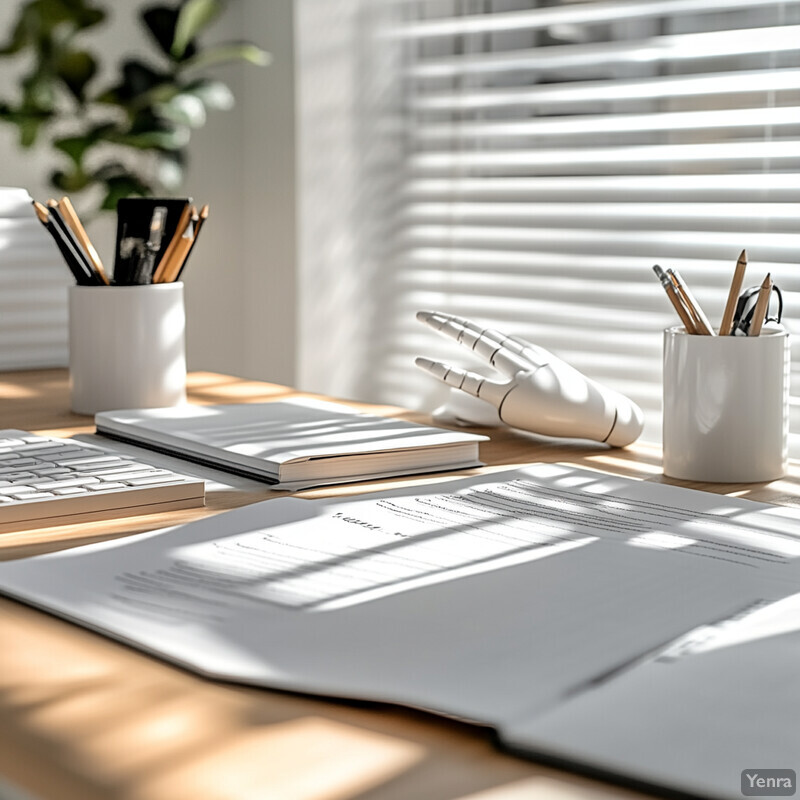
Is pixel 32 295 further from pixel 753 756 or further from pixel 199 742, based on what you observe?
pixel 753 756

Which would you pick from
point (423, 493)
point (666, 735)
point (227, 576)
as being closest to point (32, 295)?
point (423, 493)

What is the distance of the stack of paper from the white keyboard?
0.64m

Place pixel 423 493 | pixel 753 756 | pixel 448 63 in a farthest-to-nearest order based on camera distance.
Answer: pixel 448 63, pixel 423 493, pixel 753 756

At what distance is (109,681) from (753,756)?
0.85 feet

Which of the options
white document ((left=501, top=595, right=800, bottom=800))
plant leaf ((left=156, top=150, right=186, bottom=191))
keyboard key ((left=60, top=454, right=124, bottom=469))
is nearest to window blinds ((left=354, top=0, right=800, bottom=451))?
plant leaf ((left=156, top=150, right=186, bottom=191))

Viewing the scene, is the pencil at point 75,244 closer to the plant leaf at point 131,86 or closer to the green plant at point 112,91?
the green plant at point 112,91

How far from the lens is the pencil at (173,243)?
3.73 feet

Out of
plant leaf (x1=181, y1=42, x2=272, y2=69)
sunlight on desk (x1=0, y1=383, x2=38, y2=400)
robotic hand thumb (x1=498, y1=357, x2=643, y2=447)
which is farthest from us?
plant leaf (x1=181, y1=42, x2=272, y2=69)

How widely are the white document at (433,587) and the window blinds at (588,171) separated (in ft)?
3.69

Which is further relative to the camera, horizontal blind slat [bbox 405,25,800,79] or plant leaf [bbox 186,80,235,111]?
plant leaf [bbox 186,80,235,111]

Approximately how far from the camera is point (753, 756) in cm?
38

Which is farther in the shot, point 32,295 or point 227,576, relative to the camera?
point 32,295

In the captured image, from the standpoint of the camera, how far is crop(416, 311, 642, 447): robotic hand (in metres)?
1.01

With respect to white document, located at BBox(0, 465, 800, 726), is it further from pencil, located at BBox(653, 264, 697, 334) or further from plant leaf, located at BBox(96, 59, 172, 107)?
plant leaf, located at BBox(96, 59, 172, 107)
